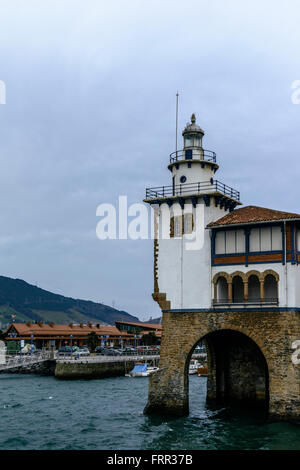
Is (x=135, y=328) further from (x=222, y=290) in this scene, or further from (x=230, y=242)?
(x=230, y=242)

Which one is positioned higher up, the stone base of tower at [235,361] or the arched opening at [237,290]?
the arched opening at [237,290]

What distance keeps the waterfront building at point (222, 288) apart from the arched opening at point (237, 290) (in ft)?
0.25

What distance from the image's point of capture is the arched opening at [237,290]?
43.0 meters

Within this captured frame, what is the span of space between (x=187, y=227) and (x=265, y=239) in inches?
252

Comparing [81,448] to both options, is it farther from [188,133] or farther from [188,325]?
[188,133]

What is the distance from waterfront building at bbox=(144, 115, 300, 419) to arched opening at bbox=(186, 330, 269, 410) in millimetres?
81

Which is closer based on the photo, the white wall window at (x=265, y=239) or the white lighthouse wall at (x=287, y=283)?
the white lighthouse wall at (x=287, y=283)

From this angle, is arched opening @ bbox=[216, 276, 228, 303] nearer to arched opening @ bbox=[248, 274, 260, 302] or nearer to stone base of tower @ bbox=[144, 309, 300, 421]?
stone base of tower @ bbox=[144, 309, 300, 421]

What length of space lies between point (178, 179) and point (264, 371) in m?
16.7

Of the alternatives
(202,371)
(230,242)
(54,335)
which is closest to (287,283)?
(230,242)

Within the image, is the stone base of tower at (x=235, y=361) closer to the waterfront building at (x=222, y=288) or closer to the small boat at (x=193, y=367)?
the waterfront building at (x=222, y=288)

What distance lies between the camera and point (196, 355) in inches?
4333

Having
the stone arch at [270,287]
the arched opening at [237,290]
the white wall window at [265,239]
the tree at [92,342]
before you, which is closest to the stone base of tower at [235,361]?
the arched opening at [237,290]
